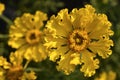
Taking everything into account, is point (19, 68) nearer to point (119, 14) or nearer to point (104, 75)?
point (104, 75)

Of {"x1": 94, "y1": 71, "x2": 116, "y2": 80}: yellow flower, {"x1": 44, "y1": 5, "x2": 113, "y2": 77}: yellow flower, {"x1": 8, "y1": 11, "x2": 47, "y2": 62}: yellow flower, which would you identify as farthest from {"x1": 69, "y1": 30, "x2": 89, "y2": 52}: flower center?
{"x1": 94, "y1": 71, "x2": 116, "y2": 80}: yellow flower

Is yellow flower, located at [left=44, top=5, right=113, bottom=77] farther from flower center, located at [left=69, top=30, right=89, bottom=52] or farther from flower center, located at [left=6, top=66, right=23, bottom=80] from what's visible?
flower center, located at [left=6, top=66, right=23, bottom=80]

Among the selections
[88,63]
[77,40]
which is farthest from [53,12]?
[88,63]

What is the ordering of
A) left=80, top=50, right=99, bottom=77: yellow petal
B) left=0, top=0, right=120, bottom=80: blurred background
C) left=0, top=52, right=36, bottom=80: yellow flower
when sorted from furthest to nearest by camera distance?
left=0, top=0, right=120, bottom=80: blurred background → left=0, top=52, right=36, bottom=80: yellow flower → left=80, top=50, right=99, bottom=77: yellow petal

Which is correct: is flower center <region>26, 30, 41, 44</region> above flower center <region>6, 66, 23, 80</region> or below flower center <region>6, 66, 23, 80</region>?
above

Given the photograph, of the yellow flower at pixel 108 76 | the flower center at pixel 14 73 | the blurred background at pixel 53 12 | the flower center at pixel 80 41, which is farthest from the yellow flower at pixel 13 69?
the yellow flower at pixel 108 76

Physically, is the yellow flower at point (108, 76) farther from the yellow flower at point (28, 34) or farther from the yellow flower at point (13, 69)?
the yellow flower at point (13, 69)

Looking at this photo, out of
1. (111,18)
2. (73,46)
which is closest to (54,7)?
(111,18)
